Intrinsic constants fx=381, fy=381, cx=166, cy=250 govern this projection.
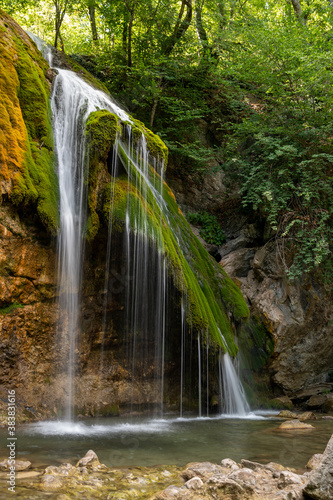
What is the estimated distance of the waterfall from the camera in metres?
6.27

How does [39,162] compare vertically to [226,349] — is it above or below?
above

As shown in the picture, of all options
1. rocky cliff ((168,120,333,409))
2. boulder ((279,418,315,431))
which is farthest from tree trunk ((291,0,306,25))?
boulder ((279,418,315,431))

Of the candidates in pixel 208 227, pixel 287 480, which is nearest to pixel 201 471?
pixel 287 480

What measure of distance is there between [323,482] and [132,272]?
4.40 meters

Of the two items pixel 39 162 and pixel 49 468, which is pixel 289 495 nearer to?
pixel 49 468

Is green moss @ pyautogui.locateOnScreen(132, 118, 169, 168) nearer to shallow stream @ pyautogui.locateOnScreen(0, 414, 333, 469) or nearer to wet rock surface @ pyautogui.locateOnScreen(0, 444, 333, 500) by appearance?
shallow stream @ pyautogui.locateOnScreen(0, 414, 333, 469)

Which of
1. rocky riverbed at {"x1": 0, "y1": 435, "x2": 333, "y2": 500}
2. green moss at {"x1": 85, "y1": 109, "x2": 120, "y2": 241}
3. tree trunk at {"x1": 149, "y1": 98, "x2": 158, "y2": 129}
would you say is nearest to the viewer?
rocky riverbed at {"x1": 0, "y1": 435, "x2": 333, "y2": 500}

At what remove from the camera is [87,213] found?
6.49 m

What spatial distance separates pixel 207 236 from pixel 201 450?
9048 mm

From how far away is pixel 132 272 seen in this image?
21.3 ft

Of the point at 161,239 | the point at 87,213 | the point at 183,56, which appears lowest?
the point at 161,239

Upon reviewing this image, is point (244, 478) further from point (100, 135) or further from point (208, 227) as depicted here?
point (208, 227)

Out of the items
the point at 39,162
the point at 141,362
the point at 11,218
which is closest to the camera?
the point at 11,218

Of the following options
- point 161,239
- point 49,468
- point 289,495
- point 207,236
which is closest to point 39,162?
→ point 161,239
